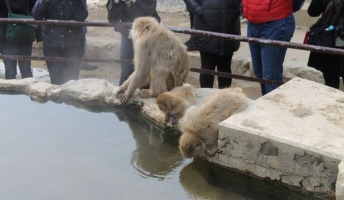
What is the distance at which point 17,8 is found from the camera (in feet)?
18.5

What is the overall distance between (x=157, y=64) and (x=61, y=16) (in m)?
1.54

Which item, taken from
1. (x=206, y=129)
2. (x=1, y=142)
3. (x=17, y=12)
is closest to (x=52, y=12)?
(x=17, y=12)

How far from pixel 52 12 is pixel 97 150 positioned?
2182 mm

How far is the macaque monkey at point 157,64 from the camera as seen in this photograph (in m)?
4.14

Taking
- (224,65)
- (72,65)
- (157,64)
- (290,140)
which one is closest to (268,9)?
(224,65)

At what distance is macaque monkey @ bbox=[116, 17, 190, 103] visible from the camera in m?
4.14

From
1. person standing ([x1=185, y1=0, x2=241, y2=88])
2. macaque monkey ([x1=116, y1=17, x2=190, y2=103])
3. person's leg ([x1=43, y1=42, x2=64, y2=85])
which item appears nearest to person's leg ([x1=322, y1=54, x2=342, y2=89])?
person standing ([x1=185, y1=0, x2=241, y2=88])

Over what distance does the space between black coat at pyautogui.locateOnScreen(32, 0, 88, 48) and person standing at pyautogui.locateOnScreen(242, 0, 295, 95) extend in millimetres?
1664

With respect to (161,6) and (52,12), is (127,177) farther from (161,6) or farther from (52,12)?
(161,6)

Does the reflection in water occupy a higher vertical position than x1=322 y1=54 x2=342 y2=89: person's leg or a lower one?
lower

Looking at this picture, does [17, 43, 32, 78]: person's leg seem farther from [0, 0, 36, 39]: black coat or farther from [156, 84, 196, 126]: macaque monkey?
[156, 84, 196, 126]: macaque monkey

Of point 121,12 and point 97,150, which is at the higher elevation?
point 121,12

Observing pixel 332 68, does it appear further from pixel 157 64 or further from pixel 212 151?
pixel 212 151

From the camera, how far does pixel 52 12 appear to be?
17.2ft
